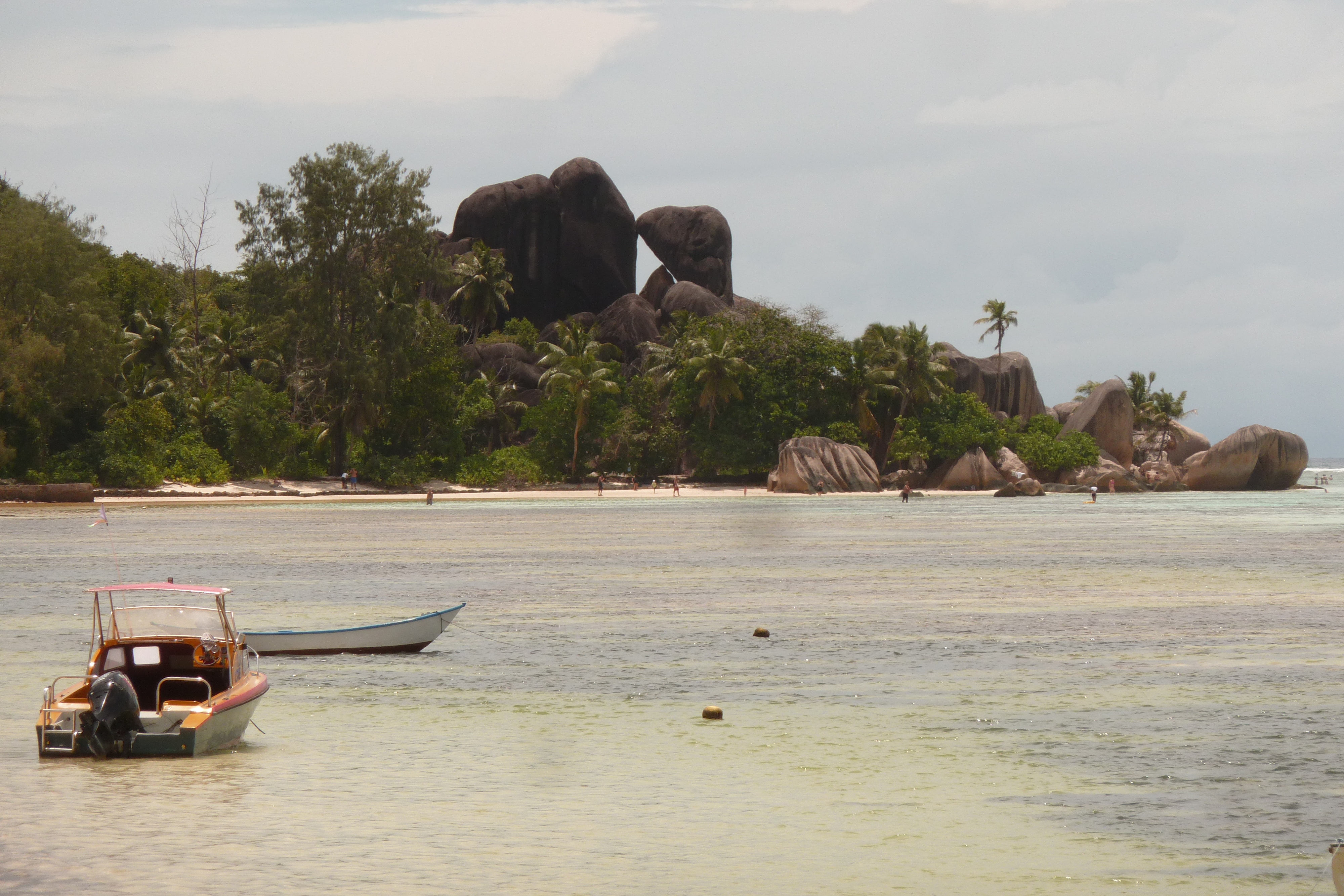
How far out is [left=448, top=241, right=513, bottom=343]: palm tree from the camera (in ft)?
333

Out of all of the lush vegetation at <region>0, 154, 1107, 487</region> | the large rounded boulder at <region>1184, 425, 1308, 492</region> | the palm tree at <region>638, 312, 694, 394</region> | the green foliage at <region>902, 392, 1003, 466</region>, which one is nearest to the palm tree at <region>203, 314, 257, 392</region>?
the lush vegetation at <region>0, 154, 1107, 487</region>

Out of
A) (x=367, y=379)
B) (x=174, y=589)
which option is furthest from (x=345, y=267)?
(x=174, y=589)

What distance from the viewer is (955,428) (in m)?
→ 88.5

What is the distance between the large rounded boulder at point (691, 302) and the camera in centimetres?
10025

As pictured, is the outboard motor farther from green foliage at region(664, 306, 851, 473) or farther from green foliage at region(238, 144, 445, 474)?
green foliage at region(664, 306, 851, 473)

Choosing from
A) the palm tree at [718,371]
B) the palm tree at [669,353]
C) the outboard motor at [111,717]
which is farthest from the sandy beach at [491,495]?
the outboard motor at [111,717]

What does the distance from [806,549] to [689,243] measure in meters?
71.6

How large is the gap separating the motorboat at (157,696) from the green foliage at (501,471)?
69.0 meters

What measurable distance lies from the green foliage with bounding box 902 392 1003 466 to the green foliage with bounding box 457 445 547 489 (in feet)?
80.2

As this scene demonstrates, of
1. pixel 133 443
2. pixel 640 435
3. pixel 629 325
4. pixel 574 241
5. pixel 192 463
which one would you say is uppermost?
pixel 574 241

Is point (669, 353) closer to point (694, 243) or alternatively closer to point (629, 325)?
point (629, 325)

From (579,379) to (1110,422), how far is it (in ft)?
133

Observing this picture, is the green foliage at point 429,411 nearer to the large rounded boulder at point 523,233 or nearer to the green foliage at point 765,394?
the green foliage at point 765,394

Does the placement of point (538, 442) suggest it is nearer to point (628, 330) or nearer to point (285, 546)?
point (628, 330)
